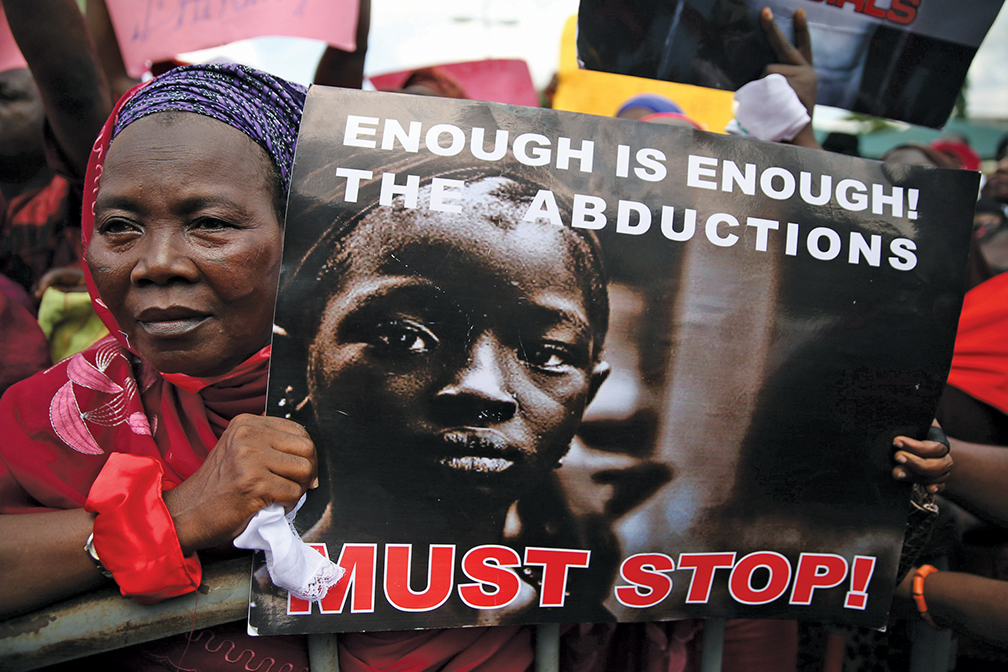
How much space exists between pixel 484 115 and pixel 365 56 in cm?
139

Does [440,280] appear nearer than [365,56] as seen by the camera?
Yes

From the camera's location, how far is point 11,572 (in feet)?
3.24

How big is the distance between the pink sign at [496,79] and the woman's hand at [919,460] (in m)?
2.88

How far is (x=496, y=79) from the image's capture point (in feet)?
11.8

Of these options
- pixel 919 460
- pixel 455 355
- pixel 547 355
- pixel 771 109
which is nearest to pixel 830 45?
pixel 771 109

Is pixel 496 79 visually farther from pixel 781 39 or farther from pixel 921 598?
pixel 921 598

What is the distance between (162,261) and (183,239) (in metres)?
0.05

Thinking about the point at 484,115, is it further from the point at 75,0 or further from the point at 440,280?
the point at 75,0

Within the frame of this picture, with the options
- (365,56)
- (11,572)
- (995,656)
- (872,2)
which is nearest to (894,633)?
(995,656)

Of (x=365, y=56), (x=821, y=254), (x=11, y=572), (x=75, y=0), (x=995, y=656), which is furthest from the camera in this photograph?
(x=365, y=56)

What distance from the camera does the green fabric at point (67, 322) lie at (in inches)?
74.2

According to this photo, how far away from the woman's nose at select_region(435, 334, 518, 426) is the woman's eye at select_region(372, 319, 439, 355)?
0.08 metres

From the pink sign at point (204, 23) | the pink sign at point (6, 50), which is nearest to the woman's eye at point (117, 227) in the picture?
the pink sign at point (204, 23)

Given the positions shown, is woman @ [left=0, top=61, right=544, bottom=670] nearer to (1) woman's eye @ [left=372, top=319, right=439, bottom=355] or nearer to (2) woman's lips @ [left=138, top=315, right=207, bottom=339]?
(2) woman's lips @ [left=138, top=315, right=207, bottom=339]
